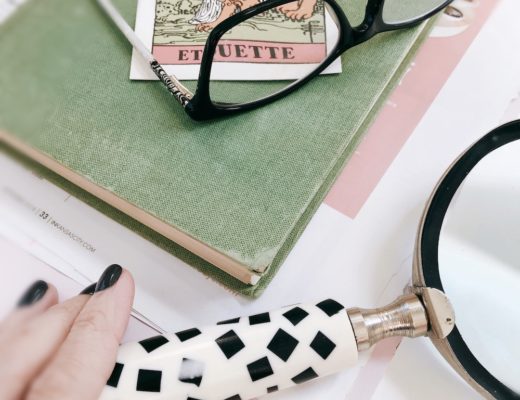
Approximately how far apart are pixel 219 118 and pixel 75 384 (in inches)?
8.4

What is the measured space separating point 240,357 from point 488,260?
7.8 inches

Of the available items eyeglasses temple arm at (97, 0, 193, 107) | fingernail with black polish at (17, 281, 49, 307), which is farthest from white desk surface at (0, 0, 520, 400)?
eyeglasses temple arm at (97, 0, 193, 107)

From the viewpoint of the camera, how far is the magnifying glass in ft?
1.07

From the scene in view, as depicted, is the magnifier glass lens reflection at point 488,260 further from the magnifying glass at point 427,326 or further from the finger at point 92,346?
the finger at point 92,346

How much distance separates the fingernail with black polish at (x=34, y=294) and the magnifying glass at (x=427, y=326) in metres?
0.09

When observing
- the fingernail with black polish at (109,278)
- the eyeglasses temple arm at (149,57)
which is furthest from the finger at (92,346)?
the eyeglasses temple arm at (149,57)

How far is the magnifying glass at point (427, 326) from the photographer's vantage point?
0.33 m

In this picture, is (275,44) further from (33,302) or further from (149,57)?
(33,302)

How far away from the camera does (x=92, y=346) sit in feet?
1.06

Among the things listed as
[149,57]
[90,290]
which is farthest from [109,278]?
[149,57]

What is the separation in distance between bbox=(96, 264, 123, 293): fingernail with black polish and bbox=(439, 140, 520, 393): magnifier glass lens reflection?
0.22m

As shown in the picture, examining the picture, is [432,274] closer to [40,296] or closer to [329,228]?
[329,228]

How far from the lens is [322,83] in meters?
0.44

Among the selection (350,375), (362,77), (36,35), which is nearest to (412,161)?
(362,77)
